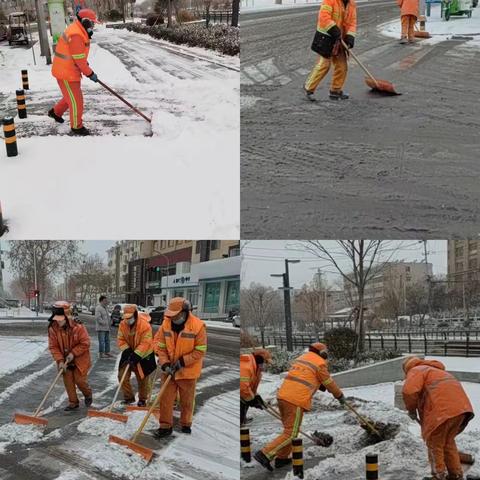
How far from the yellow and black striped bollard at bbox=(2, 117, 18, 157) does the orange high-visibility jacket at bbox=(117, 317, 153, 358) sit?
1717 mm

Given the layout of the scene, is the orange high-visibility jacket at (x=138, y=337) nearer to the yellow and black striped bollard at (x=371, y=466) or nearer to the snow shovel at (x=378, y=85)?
the yellow and black striped bollard at (x=371, y=466)

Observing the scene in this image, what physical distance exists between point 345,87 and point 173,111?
1.62 m

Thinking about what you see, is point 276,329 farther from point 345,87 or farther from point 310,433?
point 345,87

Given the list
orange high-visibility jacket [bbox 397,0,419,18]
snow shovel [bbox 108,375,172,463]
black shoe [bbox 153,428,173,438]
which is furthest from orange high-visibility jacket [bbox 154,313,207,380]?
orange high-visibility jacket [bbox 397,0,419,18]

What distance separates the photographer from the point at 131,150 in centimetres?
545

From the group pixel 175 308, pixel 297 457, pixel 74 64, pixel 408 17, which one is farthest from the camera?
pixel 408 17

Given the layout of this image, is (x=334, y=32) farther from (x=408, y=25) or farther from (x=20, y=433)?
(x=20, y=433)

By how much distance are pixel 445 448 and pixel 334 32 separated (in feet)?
11.6

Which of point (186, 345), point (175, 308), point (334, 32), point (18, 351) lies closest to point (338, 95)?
point (334, 32)

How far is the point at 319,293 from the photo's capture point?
231 inches

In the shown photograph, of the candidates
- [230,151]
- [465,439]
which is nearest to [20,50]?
[230,151]

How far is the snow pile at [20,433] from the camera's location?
14.4 ft

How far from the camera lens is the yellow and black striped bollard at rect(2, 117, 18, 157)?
5314 mm

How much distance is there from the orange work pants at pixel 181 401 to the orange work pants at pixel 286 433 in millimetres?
571
